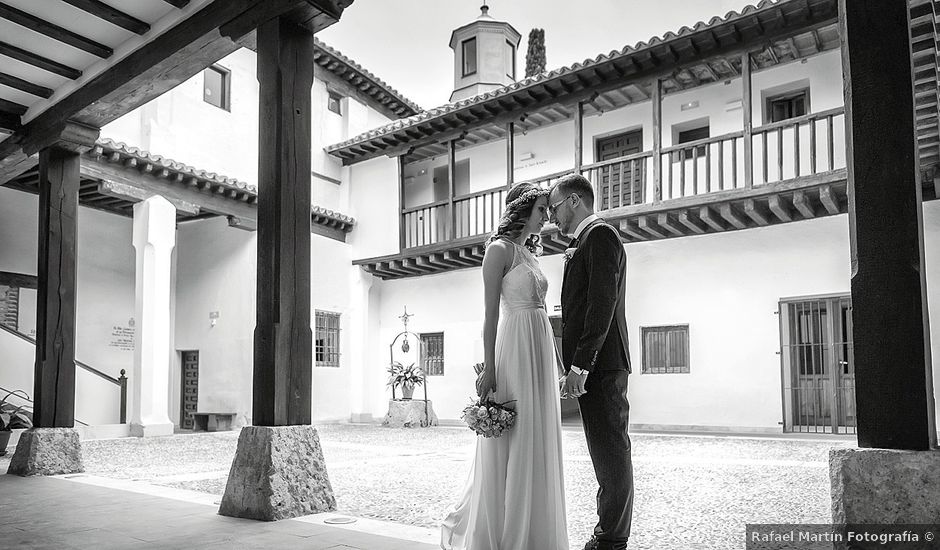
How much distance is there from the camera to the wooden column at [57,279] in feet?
20.5

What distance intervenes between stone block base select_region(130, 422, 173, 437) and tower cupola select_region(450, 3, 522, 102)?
12171mm

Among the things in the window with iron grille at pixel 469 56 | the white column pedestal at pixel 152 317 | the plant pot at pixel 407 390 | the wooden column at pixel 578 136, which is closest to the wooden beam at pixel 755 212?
the wooden column at pixel 578 136

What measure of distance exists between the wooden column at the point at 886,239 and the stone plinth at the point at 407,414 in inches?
491

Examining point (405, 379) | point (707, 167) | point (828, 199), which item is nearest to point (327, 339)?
point (405, 379)

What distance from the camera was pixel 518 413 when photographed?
2.97 metres

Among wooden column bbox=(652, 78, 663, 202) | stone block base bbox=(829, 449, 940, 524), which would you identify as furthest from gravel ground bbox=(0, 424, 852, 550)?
wooden column bbox=(652, 78, 663, 202)

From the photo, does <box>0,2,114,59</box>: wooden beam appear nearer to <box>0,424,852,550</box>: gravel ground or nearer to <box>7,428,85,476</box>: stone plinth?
<box>7,428,85,476</box>: stone plinth

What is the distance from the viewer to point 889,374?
7.25ft

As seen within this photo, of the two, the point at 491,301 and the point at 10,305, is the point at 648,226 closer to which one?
the point at 491,301

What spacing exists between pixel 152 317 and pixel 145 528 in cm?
919

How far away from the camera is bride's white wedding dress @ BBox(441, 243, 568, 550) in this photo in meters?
2.90

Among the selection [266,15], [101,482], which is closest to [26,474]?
[101,482]

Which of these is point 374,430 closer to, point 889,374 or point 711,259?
point 711,259

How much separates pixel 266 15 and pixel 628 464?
335 centimetres
